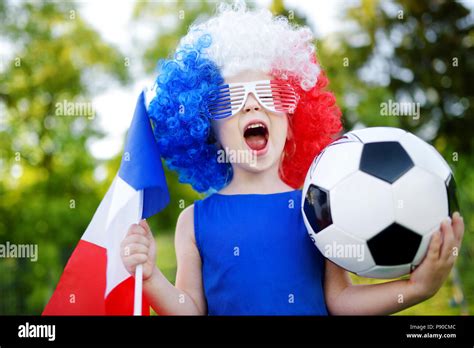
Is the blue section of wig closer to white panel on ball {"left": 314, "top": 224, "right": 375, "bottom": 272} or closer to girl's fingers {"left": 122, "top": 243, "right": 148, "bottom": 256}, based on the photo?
girl's fingers {"left": 122, "top": 243, "right": 148, "bottom": 256}

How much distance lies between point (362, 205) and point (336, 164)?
0.65 ft

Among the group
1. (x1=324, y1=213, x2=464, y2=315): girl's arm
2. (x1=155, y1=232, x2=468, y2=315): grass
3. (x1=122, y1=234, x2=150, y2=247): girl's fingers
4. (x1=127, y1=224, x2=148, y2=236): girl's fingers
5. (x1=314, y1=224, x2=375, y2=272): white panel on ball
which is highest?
(x1=127, y1=224, x2=148, y2=236): girl's fingers

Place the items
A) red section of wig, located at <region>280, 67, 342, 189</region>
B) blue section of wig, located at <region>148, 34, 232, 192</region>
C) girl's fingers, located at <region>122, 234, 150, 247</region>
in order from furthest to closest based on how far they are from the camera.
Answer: red section of wig, located at <region>280, 67, 342, 189</region> → blue section of wig, located at <region>148, 34, 232, 192</region> → girl's fingers, located at <region>122, 234, 150, 247</region>

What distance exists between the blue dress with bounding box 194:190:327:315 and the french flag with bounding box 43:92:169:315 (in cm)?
29

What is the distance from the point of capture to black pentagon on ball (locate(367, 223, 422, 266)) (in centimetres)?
205

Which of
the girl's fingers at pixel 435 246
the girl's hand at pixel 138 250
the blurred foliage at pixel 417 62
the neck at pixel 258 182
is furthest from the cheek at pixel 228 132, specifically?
the blurred foliage at pixel 417 62

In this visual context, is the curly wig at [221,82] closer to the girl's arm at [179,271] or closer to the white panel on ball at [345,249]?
the girl's arm at [179,271]

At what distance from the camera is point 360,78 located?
1301 centimetres

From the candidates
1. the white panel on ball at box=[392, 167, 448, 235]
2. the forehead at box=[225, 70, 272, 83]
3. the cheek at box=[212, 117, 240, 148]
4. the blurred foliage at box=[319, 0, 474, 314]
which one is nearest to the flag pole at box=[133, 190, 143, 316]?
the cheek at box=[212, 117, 240, 148]

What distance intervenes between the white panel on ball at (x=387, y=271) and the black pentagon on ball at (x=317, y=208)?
0.79 ft

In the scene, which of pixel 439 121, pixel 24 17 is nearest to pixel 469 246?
pixel 439 121

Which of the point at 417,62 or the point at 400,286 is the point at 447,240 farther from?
the point at 417,62

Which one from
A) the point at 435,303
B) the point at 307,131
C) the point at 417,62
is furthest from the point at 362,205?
the point at 417,62
